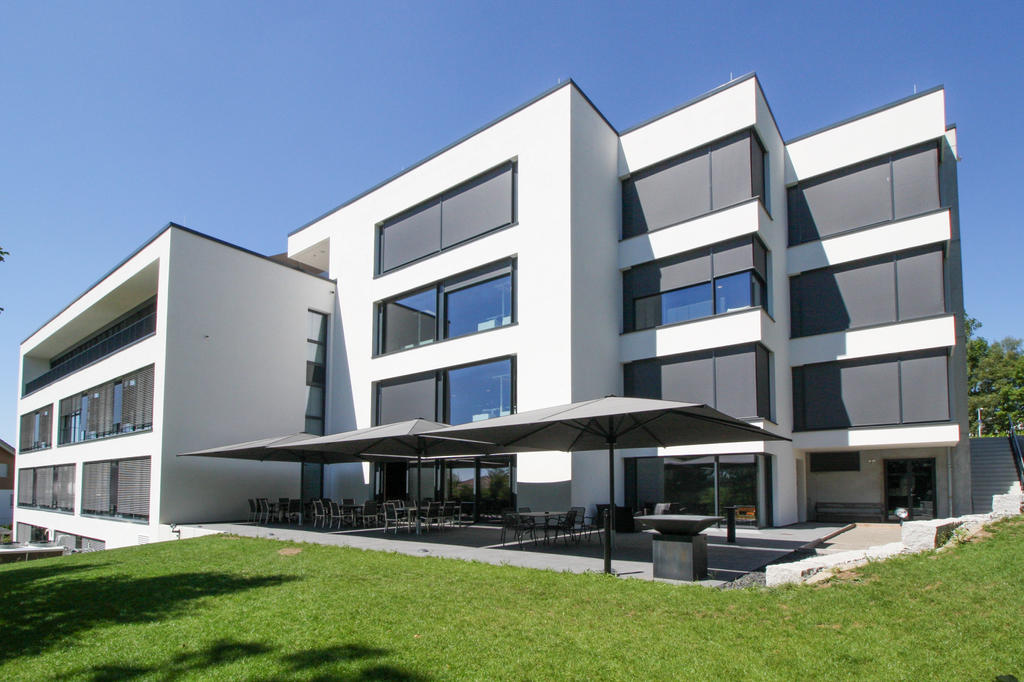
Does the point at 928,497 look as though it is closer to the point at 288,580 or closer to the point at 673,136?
the point at 673,136

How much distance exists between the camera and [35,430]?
34.8 meters

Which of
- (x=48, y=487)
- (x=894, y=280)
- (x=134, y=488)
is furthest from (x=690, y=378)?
(x=48, y=487)

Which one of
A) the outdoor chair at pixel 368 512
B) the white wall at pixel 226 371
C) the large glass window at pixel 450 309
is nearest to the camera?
the outdoor chair at pixel 368 512

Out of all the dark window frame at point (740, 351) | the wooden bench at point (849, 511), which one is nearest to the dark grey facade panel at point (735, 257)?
the dark window frame at point (740, 351)

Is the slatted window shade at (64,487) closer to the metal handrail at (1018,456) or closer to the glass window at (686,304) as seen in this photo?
the glass window at (686,304)

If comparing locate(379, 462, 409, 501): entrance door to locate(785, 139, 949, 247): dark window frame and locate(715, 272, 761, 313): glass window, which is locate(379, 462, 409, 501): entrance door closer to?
locate(715, 272, 761, 313): glass window

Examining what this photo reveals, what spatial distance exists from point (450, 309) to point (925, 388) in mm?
13587

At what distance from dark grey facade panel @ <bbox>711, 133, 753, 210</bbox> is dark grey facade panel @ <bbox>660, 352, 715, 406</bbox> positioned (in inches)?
169

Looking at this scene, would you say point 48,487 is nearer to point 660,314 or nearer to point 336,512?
point 336,512

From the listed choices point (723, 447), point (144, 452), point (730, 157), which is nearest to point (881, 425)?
point (723, 447)

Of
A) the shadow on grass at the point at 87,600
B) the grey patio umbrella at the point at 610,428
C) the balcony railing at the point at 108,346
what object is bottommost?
the shadow on grass at the point at 87,600

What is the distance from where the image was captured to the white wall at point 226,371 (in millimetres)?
20750

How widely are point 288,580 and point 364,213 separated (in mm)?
17433

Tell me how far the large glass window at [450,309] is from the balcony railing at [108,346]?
25.1ft
